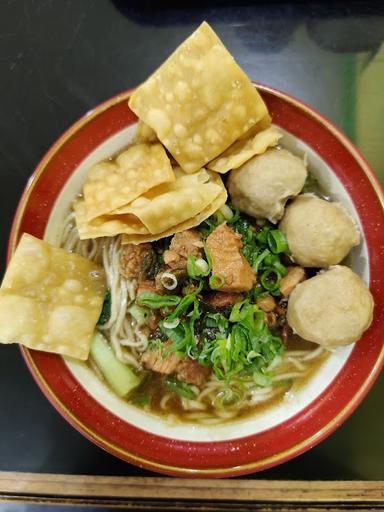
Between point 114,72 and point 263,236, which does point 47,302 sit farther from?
point 114,72

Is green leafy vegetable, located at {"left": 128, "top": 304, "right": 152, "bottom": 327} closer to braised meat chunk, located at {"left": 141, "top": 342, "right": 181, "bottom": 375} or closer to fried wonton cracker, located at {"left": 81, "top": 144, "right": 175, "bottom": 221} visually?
braised meat chunk, located at {"left": 141, "top": 342, "right": 181, "bottom": 375}

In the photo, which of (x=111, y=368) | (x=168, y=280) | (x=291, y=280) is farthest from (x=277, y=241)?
(x=111, y=368)

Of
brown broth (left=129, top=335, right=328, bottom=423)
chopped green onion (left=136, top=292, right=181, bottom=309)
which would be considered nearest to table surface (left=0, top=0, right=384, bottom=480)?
brown broth (left=129, top=335, right=328, bottom=423)

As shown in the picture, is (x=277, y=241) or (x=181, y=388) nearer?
(x=277, y=241)

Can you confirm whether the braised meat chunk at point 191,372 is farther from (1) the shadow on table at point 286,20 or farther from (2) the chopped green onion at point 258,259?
(1) the shadow on table at point 286,20

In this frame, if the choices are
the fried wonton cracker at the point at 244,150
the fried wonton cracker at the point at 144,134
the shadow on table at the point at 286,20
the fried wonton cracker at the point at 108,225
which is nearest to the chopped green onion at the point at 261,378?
the fried wonton cracker at the point at 108,225

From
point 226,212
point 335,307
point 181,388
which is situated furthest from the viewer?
point 181,388

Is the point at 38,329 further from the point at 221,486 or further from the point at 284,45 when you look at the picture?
the point at 284,45
